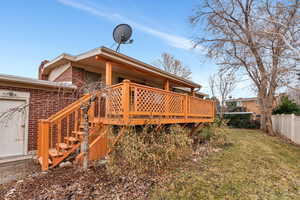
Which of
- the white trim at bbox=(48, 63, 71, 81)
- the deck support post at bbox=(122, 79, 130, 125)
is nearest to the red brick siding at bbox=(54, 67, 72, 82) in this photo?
the white trim at bbox=(48, 63, 71, 81)

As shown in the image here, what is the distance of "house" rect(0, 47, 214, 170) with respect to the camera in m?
4.53

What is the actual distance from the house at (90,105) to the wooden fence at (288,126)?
23.2 feet

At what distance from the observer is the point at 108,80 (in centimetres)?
555

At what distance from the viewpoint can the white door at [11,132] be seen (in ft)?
17.3

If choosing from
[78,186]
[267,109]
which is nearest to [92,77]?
[78,186]

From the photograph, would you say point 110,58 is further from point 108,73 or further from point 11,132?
point 11,132

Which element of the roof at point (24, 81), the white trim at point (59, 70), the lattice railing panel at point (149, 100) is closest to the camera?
the lattice railing panel at point (149, 100)

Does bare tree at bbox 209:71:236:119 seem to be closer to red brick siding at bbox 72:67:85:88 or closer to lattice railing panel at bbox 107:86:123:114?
red brick siding at bbox 72:67:85:88

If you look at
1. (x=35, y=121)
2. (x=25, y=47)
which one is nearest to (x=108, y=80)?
(x=35, y=121)

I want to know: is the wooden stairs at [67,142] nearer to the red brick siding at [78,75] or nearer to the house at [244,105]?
the red brick siding at [78,75]

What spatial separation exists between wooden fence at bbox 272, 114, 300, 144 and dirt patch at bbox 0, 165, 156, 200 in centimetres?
1074

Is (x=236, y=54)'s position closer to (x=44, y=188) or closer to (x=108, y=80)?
(x=108, y=80)

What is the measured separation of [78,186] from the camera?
3.44m

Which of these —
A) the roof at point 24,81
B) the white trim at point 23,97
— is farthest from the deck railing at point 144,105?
the white trim at point 23,97
